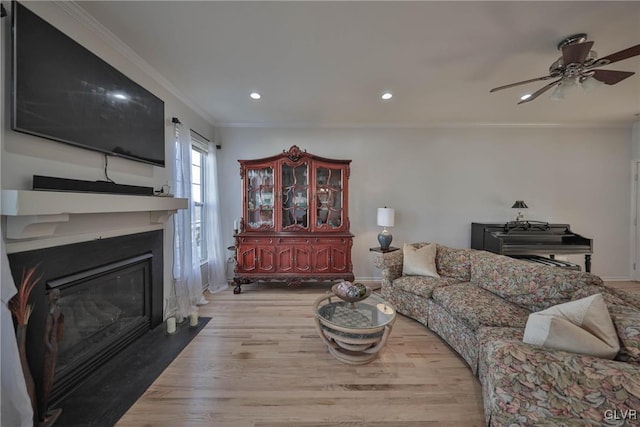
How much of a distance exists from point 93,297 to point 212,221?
175 centimetres

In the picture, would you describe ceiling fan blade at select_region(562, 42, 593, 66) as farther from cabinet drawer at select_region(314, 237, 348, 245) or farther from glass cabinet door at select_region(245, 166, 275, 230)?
glass cabinet door at select_region(245, 166, 275, 230)

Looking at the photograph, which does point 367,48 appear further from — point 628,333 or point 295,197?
point 628,333

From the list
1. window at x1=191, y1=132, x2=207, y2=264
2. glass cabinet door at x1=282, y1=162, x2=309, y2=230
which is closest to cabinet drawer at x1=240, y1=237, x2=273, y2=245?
glass cabinet door at x1=282, y1=162, x2=309, y2=230

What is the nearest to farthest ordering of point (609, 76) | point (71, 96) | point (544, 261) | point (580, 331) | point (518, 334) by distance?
point (580, 331) → point (71, 96) → point (518, 334) → point (609, 76) → point (544, 261)

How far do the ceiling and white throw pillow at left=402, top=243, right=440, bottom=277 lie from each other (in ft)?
6.13

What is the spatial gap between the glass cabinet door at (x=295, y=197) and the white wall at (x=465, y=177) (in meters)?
0.58

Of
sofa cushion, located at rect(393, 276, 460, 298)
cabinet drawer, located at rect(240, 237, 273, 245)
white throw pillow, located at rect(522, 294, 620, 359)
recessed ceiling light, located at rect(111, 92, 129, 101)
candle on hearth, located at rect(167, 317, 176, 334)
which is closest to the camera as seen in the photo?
white throw pillow, located at rect(522, 294, 620, 359)

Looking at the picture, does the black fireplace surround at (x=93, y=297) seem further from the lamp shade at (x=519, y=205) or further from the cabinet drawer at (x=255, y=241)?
the lamp shade at (x=519, y=205)

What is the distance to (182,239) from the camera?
8.64 feet

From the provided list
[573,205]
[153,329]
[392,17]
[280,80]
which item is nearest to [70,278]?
[153,329]

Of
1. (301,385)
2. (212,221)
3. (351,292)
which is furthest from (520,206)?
(212,221)

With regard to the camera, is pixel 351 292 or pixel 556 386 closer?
pixel 556 386

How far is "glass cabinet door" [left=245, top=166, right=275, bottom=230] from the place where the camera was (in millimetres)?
3441

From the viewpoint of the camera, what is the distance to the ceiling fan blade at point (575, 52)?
1.58 meters
